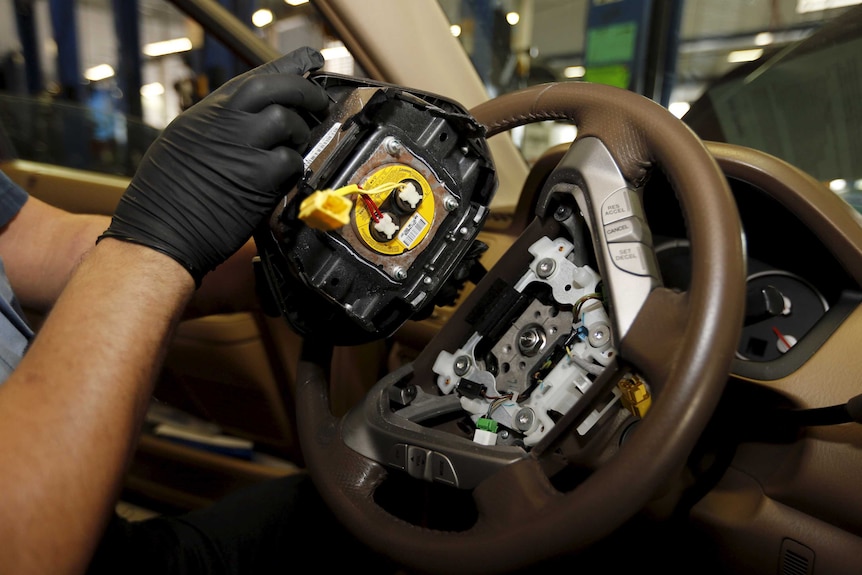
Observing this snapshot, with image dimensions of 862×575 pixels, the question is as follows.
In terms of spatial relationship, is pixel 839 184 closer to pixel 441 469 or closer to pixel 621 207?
pixel 621 207

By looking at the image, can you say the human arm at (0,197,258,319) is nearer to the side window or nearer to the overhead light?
the side window

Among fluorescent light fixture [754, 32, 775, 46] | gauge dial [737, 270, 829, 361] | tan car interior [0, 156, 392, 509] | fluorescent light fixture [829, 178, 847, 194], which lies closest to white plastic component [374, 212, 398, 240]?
gauge dial [737, 270, 829, 361]

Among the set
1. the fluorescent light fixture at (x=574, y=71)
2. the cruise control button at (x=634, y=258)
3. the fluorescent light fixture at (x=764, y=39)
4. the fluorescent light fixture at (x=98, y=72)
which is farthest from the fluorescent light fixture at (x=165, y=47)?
the cruise control button at (x=634, y=258)

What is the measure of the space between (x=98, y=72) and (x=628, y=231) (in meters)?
8.31

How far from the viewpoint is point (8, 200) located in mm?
1153

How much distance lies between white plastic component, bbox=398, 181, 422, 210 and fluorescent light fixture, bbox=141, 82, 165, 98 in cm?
699

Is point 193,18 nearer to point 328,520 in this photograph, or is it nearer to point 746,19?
point 328,520

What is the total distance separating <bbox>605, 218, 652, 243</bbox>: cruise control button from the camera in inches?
27.9

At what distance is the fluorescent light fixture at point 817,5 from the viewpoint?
158 cm

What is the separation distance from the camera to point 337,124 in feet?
2.65

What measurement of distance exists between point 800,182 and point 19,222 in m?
1.34

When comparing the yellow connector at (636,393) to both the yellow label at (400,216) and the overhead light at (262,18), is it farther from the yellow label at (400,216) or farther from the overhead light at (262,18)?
the overhead light at (262,18)

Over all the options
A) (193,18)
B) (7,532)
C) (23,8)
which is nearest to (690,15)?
(193,18)

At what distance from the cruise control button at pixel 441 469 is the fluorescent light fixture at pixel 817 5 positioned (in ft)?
4.95
